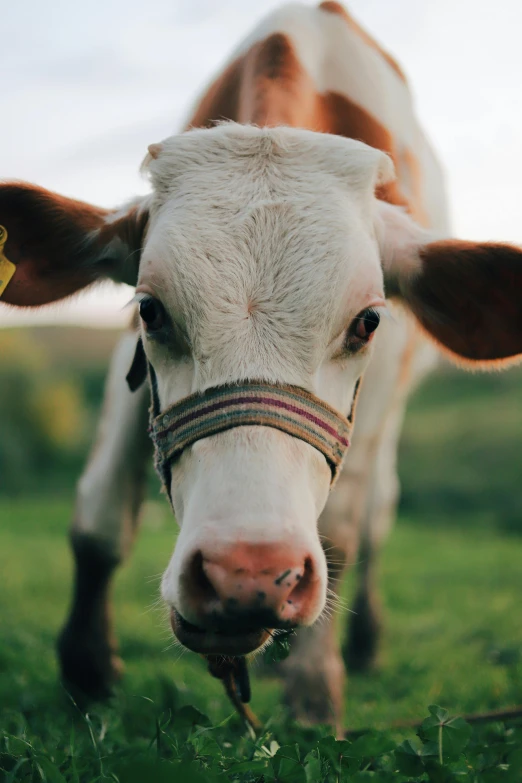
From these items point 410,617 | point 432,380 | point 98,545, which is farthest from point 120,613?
point 432,380

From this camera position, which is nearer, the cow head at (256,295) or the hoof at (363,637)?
the cow head at (256,295)

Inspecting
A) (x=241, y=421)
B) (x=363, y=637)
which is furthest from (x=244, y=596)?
(x=363, y=637)

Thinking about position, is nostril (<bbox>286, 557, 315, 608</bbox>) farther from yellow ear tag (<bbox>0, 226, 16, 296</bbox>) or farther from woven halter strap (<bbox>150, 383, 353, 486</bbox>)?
yellow ear tag (<bbox>0, 226, 16, 296</bbox>)

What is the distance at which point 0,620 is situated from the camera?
17.5 ft

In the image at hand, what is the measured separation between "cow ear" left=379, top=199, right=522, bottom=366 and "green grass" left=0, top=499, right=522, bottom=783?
1311mm

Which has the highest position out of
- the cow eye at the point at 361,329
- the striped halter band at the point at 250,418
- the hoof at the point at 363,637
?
the cow eye at the point at 361,329

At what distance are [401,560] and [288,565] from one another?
7552 mm

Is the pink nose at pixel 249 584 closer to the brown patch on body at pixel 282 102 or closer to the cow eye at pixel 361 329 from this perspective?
the cow eye at pixel 361 329

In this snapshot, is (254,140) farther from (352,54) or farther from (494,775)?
(494,775)

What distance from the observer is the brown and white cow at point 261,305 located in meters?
2.04

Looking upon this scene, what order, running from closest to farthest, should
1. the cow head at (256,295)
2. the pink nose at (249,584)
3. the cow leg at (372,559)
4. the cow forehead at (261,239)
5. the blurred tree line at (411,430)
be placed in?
1. the pink nose at (249,584)
2. the cow head at (256,295)
3. the cow forehead at (261,239)
4. the cow leg at (372,559)
5. the blurred tree line at (411,430)

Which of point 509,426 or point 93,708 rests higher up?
point 93,708

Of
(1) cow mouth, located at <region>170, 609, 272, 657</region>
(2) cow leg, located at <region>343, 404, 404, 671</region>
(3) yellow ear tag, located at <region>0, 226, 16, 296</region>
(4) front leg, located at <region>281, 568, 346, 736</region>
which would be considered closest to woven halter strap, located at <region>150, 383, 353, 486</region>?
(1) cow mouth, located at <region>170, 609, 272, 657</region>

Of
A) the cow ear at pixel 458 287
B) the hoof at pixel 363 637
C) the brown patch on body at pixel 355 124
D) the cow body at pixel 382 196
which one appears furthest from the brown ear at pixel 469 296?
the hoof at pixel 363 637
